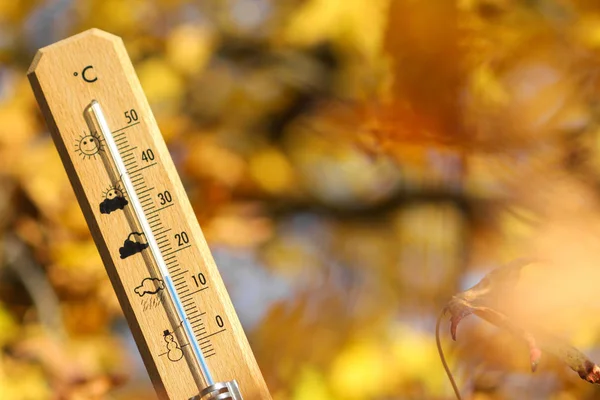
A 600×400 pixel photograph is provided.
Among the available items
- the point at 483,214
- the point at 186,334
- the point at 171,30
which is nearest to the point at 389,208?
the point at 483,214

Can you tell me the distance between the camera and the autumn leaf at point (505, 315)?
2.41 feet

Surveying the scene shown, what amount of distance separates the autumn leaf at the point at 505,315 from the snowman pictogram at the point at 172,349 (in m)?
0.26

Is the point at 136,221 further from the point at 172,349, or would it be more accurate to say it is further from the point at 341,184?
the point at 341,184

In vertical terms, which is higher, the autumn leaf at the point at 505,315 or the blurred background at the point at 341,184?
the blurred background at the point at 341,184

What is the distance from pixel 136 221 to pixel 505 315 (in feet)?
1.38

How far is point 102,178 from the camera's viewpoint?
621 mm

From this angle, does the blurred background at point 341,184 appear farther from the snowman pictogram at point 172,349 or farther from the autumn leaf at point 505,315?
the snowman pictogram at point 172,349

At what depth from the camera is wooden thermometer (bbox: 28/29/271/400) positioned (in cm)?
61

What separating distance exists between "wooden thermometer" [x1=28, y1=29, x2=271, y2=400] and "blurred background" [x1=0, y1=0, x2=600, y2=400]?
0.37 metres

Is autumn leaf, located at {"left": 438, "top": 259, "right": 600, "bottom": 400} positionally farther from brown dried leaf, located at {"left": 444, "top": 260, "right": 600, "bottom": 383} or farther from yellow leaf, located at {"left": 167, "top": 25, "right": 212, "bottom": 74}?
yellow leaf, located at {"left": 167, "top": 25, "right": 212, "bottom": 74}

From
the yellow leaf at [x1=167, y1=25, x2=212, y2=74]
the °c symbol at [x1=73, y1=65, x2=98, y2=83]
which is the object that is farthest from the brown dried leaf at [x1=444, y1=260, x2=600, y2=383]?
the yellow leaf at [x1=167, y1=25, x2=212, y2=74]

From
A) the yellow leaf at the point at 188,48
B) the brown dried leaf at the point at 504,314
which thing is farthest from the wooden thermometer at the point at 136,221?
the yellow leaf at the point at 188,48

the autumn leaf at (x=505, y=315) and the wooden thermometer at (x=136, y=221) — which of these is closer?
the wooden thermometer at (x=136, y=221)

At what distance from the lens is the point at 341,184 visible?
109 cm
